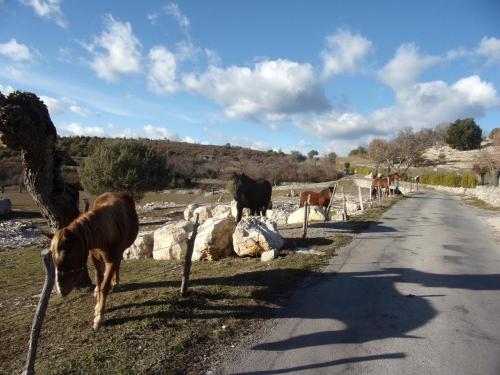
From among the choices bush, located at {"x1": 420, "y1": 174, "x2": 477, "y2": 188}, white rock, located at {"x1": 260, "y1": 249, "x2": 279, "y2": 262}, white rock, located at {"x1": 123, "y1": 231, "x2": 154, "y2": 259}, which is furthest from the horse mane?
bush, located at {"x1": 420, "y1": 174, "x2": 477, "y2": 188}

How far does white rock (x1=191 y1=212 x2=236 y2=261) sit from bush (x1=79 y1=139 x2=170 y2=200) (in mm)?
16533

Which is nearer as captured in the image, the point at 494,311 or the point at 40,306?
the point at 40,306

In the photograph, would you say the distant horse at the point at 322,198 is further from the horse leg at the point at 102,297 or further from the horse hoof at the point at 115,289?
the horse leg at the point at 102,297

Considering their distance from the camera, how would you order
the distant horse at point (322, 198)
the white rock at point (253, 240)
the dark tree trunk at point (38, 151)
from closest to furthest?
the dark tree trunk at point (38, 151) < the white rock at point (253, 240) < the distant horse at point (322, 198)

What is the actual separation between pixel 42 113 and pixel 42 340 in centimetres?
409

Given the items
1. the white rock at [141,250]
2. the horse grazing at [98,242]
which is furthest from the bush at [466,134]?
the horse grazing at [98,242]

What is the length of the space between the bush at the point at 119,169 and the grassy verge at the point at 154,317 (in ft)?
53.7

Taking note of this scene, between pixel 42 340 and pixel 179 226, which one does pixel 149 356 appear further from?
pixel 179 226

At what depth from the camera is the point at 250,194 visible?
14.6m

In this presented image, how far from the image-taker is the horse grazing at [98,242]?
461 centimetres

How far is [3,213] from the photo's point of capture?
76.9 ft

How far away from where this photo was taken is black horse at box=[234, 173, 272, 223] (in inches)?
559

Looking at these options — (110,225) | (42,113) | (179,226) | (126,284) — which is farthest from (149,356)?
(179,226)

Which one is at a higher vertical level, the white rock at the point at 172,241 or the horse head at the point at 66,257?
the horse head at the point at 66,257
